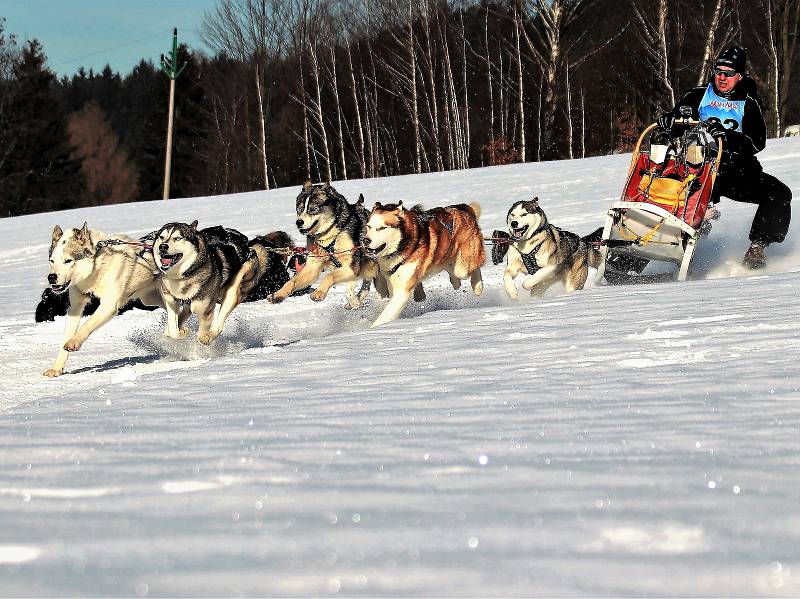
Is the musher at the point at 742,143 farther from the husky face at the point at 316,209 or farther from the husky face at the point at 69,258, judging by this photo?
the husky face at the point at 69,258

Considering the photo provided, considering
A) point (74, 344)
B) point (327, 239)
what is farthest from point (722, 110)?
point (74, 344)

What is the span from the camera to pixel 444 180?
659 inches

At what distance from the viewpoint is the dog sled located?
248 inches

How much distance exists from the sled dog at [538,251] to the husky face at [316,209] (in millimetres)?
1182

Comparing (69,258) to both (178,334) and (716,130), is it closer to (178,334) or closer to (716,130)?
(178,334)

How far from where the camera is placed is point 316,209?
602 cm

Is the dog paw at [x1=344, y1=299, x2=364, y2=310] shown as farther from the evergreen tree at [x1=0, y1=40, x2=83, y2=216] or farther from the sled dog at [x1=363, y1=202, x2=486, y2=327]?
the evergreen tree at [x1=0, y1=40, x2=83, y2=216]

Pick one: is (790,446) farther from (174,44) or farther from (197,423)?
(174,44)

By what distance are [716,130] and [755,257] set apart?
3.58 ft

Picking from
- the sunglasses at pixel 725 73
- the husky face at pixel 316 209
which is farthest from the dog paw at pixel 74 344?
the sunglasses at pixel 725 73

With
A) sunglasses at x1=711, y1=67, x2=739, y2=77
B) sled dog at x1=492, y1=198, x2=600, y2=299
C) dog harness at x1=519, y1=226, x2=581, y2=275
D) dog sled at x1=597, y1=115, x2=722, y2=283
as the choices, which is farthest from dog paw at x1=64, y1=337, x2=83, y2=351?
sunglasses at x1=711, y1=67, x2=739, y2=77

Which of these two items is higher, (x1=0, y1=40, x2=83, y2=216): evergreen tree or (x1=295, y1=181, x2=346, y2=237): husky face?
(x1=0, y1=40, x2=83, y2=216): evergreen tree

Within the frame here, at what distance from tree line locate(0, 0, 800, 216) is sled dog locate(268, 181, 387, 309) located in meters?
17.3

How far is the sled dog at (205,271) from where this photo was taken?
221 inches
